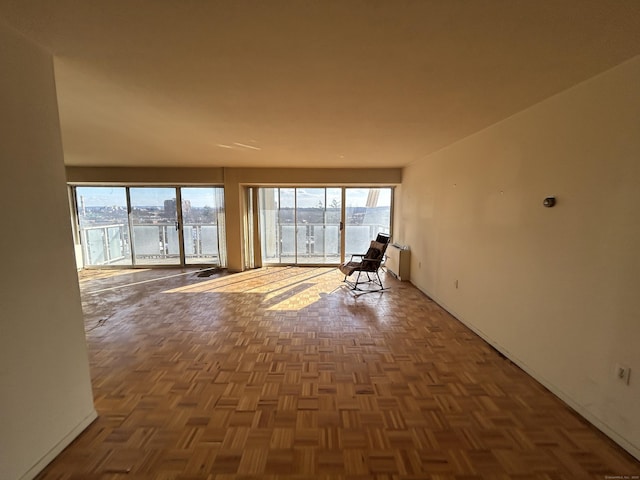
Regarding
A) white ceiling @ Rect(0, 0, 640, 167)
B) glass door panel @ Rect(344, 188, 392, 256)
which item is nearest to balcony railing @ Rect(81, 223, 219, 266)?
glass door panel @ Rect(344, 188, 392, 256)

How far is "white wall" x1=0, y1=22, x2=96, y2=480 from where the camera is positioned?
3.83ft

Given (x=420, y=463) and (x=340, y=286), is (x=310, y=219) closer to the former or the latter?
(x=340, y=286)

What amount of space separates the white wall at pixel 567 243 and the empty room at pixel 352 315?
0.05ft

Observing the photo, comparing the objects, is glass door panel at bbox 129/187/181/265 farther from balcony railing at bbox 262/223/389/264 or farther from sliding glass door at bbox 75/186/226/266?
balcony railing at bbox 262/223/389/264

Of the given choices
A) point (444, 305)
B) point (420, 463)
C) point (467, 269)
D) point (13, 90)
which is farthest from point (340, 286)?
point (13, 90)

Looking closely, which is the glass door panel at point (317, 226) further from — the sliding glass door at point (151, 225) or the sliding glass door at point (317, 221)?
the sliding glass door at point (151, 225)

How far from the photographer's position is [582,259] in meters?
1.69

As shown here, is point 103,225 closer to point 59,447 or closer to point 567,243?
point 59,447

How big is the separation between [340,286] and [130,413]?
3234 millimetres

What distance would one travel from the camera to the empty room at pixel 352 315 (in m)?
1.19

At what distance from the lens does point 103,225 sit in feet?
18.6

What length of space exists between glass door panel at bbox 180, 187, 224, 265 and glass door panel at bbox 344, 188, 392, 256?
9.08 feet

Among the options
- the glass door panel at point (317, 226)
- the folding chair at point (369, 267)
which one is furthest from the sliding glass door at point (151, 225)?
the folding chair at point (369, 267)

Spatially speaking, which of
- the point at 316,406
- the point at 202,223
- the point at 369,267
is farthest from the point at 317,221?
the point at 316,406
